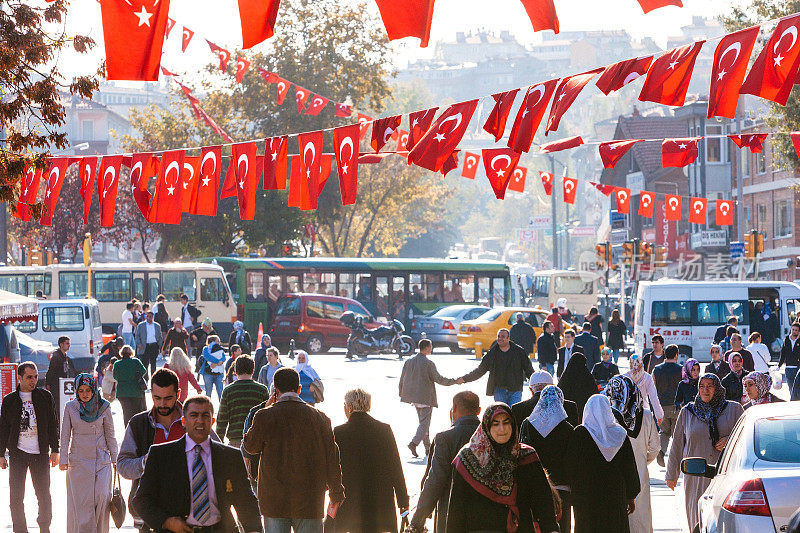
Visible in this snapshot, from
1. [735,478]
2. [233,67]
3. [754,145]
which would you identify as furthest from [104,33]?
[233,67]

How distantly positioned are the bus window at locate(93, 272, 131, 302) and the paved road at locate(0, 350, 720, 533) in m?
6.96

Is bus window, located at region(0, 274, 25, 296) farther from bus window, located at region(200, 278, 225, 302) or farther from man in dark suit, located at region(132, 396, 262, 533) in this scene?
man in dark suit, located at region(132, 396, 262, 533)

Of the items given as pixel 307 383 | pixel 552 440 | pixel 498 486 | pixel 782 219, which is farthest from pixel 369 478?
pixel 782 219

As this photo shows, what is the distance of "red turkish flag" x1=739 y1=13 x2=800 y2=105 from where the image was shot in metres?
11.6

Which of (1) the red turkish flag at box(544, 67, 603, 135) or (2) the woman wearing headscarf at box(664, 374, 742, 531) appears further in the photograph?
(1) the red turkish flag at box(544, 67, 603, 135)

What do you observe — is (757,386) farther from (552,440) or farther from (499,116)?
(499,116)

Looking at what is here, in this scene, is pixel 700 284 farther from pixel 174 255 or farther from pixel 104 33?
pixel 174 255

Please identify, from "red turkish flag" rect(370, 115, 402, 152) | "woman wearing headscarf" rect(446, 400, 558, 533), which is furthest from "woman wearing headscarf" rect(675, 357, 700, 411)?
"woman wearing headscarf" rect(446, 400, 558, 533)

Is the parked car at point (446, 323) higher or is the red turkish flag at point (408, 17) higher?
the red turkish flag at point (408, 17)

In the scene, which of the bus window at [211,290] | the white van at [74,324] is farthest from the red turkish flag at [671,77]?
the bus window at [211,290]

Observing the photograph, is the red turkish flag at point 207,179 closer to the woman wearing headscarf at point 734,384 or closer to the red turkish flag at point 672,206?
the woman wearing headscarf at point 734,384

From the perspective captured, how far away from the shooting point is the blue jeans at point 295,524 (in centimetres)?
768

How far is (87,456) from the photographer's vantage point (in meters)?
9.96

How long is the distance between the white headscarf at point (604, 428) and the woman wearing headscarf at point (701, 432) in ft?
8.06
